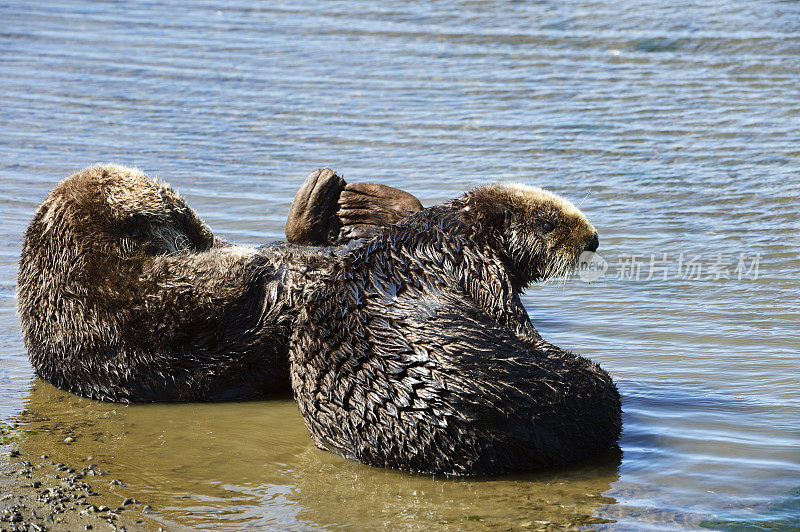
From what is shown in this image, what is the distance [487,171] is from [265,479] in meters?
5.12

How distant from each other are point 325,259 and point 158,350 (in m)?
1.07

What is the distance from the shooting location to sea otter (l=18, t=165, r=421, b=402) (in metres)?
4.92

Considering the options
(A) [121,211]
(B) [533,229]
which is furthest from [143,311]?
(B) [533,229]

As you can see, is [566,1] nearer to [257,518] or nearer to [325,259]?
[325,259]

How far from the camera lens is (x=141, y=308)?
193 inches

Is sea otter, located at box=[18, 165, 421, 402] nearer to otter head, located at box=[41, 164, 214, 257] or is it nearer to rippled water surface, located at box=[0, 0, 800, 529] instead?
otter head, located at box=[41, 164, 214, 257]

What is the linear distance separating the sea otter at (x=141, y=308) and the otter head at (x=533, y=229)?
1170 mm

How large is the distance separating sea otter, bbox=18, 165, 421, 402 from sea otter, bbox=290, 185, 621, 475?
686mm

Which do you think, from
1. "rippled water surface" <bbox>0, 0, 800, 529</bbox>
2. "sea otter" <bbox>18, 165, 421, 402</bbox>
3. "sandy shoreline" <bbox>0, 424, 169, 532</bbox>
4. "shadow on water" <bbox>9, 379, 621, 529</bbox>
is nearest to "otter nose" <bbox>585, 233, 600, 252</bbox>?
"rippled water surface" <bbox>0, 0, 800, 529</bbox>

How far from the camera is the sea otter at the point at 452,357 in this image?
3914mm

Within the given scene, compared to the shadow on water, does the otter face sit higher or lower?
higher

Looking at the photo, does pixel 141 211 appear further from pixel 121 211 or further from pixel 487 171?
pixel 487 171

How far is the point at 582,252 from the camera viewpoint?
15.3ft

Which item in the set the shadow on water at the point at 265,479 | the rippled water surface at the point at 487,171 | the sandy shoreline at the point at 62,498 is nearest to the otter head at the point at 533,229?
the rippled water surface at the point at 487,171
